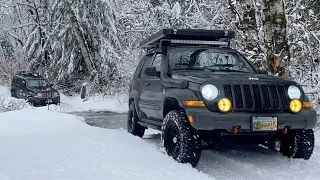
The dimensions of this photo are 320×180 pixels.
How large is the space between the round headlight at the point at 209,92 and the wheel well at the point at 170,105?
2.31ft

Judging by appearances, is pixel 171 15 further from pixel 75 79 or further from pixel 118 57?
pixel 75 79

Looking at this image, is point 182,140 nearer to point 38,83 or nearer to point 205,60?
point 205,60

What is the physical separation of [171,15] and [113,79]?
9493 millimetres

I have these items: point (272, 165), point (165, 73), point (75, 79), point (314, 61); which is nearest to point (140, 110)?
point (165, 73)

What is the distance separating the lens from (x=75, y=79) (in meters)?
27.1

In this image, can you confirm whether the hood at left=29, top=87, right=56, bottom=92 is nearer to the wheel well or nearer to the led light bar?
the led light bar

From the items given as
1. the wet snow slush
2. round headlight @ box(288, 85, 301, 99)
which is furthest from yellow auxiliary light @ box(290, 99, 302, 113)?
the wet snow slush

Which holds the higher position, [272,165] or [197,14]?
[197,14]

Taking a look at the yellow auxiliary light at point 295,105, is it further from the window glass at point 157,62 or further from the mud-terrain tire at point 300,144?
the window glass at point 157,62

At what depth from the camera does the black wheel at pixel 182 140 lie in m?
5.39

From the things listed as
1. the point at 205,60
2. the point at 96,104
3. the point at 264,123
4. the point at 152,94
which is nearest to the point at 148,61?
the point at 152,94

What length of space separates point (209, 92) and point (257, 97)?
63cm

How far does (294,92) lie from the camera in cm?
556

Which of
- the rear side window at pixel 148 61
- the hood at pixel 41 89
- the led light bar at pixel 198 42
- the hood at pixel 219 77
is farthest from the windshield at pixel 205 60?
the hood at pixel 41 89
